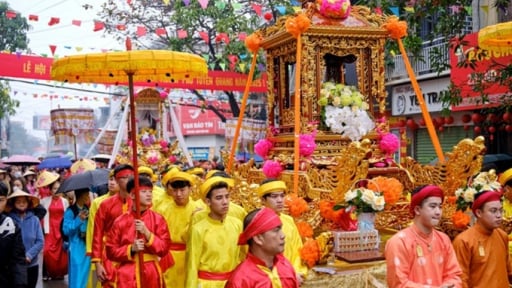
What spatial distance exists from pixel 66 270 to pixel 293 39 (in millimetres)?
4679

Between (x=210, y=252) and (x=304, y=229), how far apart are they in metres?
1.97

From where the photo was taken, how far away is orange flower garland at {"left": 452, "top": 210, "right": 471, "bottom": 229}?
6.19 meters

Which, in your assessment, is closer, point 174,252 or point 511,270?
point 511,270

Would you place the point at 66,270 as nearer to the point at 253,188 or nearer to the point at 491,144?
the point at 253,188

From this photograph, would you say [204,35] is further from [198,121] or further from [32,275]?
[198,121]

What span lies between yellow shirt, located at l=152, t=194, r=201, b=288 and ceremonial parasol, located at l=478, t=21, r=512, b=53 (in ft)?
11.1

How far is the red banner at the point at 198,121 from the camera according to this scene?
33.3m

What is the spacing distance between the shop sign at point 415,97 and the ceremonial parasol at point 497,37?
8.57 m

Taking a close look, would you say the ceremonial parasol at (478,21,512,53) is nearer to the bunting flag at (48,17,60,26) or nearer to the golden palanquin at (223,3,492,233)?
the golden palanquin at (223,3,492,233)

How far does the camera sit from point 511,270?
4129 mm

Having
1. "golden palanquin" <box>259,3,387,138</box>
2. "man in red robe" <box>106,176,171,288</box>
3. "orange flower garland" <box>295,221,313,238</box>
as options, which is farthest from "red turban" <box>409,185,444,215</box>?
"golden palanquin" <box>259,3,387,138</box>

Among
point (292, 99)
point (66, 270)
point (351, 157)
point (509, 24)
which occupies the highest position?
point (509, 24)

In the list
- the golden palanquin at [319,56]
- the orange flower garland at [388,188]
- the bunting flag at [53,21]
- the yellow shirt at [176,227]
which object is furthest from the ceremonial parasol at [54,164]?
the orange flower garland at [388,188]

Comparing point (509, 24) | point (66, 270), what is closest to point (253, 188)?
point (509, 24)
